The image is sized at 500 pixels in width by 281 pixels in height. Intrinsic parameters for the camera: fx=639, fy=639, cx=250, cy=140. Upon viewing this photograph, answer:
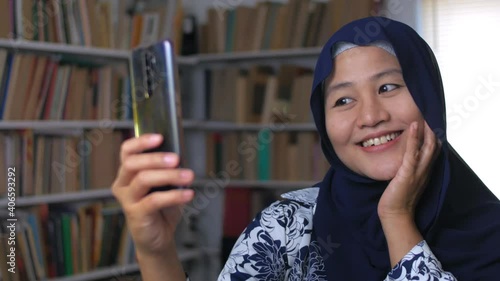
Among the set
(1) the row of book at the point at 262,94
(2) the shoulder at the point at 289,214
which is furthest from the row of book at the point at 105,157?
(2) the shoulder at the point at 289,214

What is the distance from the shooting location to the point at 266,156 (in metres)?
3.54

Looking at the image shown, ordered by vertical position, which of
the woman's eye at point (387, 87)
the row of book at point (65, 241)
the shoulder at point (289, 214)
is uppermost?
the woman's eye at point (387, 87)

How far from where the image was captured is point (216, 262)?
389 cm

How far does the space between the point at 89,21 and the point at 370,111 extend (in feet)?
7.61

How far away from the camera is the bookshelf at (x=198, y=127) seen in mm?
3049

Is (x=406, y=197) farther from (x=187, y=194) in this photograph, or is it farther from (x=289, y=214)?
(x=187, y=194)

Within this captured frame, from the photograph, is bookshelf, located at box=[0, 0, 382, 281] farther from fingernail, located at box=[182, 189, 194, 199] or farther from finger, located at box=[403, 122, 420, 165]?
fingernail, located at box=[182, 189, 194, 199]

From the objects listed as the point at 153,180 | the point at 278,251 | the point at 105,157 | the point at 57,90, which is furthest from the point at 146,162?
the point at 105,157

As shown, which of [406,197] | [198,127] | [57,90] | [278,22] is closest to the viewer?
[406,197]

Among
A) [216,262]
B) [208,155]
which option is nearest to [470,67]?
[208,155]

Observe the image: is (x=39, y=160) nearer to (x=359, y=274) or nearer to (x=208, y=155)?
(x=208, y=155)

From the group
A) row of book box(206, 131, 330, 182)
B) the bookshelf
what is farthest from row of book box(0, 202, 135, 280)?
row of book box(206, 131, 330, 182)

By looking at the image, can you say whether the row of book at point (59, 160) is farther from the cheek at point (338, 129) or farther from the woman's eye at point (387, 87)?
the woman's eye at point (387, 87)

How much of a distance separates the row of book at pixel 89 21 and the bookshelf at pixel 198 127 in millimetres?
49
